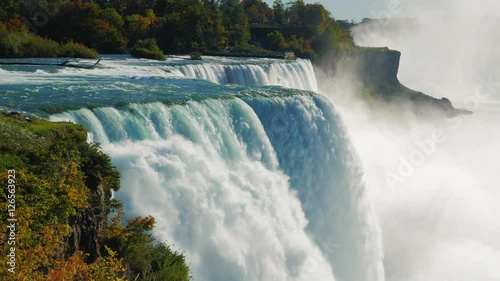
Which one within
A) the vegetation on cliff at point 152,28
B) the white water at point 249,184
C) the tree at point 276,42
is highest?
the white water at point 249,184

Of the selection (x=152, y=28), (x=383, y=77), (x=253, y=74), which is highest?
(x=253, y=74)

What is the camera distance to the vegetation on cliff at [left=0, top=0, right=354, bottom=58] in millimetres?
38531

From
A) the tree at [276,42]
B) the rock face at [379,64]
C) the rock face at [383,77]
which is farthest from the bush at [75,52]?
the rock face at [379,64]

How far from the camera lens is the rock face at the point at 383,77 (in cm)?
5829

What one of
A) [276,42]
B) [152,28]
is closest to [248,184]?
[152,28]

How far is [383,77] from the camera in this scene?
61625 mm

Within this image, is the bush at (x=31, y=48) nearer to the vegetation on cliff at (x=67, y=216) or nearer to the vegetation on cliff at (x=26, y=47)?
the vegetation on cliff at (x=26, y=47)

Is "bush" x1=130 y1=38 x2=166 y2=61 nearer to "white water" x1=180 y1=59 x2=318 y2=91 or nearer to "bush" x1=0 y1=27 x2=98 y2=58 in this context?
"bush" x1=0 y1=27 x2=98 y2=58

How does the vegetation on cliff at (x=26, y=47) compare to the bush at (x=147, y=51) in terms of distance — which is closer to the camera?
the vegetation on cliff at (x=26, y=47)

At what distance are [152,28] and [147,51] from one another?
10.3 metres

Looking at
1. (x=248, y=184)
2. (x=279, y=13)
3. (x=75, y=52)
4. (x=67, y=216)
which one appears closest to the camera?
(x=67, y=216)

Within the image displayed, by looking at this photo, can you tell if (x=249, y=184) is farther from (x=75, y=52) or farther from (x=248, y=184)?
(x=75, y=52)

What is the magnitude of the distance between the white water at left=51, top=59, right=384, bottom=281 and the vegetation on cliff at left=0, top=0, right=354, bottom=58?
1725 centimetres

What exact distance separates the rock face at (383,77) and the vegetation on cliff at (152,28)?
2.06 meters
